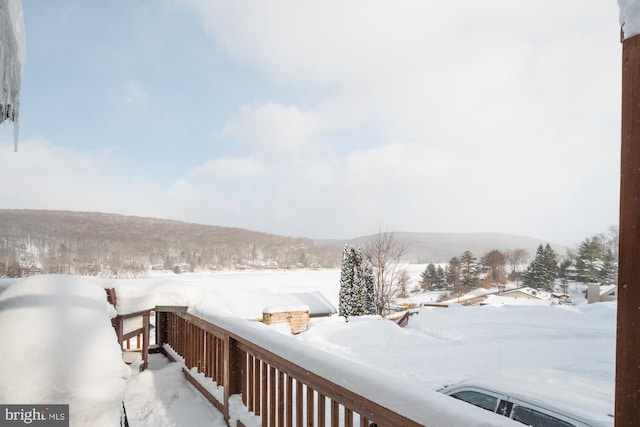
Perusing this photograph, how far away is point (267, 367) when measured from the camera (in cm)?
256

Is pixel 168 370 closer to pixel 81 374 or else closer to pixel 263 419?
pixel 263 419

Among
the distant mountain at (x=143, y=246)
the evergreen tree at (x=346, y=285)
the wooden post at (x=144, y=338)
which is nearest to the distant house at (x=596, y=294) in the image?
the distant mountain at (x=143, y=246)

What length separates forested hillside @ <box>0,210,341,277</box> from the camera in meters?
8.66

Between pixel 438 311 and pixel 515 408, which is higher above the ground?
pixel 515 408

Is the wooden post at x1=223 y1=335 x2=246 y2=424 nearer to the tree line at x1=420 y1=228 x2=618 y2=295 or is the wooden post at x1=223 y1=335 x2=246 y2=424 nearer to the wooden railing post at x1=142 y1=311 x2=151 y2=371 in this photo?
the wooden railing post at x1=142 y1=311 x2=151 y2=371

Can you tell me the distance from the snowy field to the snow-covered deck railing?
0.06m

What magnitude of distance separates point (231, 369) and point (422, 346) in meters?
7.67

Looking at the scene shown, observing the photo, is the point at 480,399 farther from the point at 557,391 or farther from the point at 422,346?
the point at 422,346

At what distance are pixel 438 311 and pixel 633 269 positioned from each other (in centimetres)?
1467

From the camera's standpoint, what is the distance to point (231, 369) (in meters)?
3.06

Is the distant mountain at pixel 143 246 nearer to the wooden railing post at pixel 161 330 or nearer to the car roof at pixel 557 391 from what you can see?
the wooden railing post at pixel 161 330

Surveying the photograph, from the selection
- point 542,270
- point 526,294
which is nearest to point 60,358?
point 526,294

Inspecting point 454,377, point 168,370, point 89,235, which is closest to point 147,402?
point 168,370

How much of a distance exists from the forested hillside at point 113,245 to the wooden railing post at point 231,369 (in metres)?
3.74
